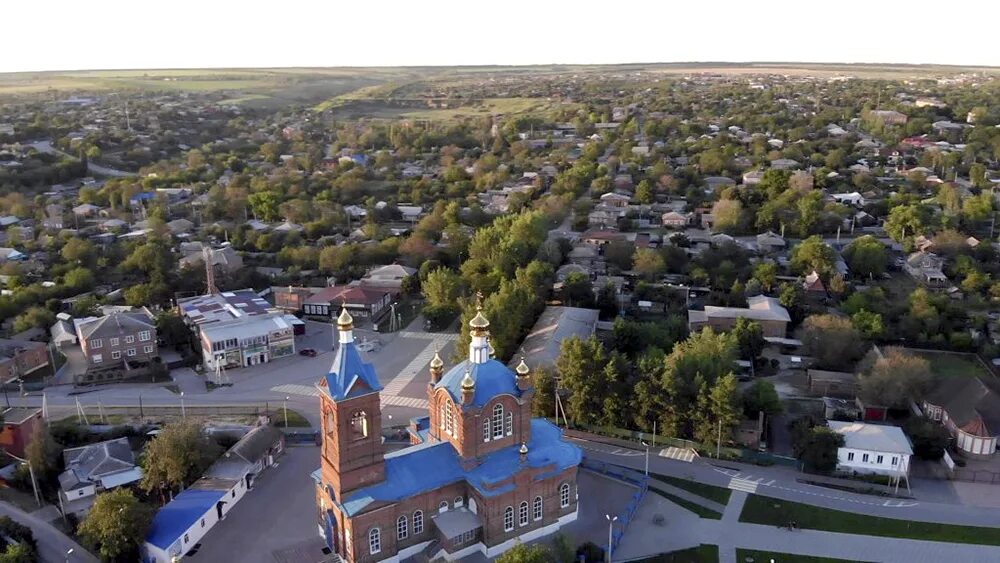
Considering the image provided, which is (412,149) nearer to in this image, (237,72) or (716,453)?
(716,453)

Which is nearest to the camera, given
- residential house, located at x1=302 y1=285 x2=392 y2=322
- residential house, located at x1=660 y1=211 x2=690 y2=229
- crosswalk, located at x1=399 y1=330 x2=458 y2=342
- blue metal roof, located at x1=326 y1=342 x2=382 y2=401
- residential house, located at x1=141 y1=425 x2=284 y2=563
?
blue metal roof, located at x1=326 y1=342 x2=382 y2=401

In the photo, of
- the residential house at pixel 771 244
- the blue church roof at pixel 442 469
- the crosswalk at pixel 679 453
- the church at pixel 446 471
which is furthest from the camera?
the residential house at pixel 771 244

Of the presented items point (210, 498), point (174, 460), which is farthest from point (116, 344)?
point (210, 498)

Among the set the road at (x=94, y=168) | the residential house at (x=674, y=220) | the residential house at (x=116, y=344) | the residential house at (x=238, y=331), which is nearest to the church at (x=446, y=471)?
the residential house at (x=238, y=331)

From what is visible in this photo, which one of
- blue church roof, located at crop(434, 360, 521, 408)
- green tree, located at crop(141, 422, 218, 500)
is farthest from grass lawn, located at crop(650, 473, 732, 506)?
green tree, located at crop(141, 422, 218, 500)

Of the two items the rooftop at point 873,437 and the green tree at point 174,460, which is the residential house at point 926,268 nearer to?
the rooftop at point 873,437

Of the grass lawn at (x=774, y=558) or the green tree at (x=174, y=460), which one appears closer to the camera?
the grass lawn at (x=774, y=558)

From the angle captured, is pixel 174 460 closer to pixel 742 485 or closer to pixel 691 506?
pixel 691 506

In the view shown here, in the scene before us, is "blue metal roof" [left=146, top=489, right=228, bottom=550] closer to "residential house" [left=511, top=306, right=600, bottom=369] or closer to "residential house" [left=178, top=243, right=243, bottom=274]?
"residential house" [left=511, top=306, right=600, bottom=369]
